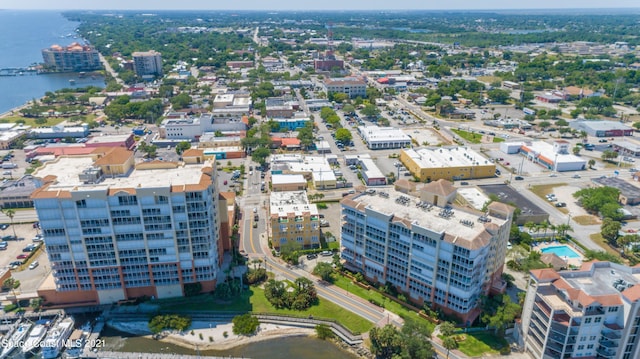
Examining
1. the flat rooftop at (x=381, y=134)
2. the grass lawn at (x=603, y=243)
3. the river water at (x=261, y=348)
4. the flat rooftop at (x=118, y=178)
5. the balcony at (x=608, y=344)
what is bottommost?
the river water at (x=261, y=348)

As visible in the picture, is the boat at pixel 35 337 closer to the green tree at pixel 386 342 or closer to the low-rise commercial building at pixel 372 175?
the green tree at pixel 386 342

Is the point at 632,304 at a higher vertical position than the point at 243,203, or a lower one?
higher

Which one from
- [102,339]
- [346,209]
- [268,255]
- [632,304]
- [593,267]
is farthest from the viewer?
[268,255]

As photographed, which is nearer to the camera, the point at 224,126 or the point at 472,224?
the point at 472,224

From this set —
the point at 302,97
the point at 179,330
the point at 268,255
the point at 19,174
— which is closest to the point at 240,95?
the point at 302,97

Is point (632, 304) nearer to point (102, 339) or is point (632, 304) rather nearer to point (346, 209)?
point (346, 209)

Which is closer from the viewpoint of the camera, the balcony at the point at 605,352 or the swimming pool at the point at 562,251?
the balcony at the point at 605,352

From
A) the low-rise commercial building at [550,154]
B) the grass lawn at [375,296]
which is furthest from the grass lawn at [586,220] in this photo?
the grass lawn at [375,296]

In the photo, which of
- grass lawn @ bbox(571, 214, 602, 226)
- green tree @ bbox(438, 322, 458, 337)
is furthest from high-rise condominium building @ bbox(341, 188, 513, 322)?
grass lawn @ bbox(571, 214, 602, 226)
